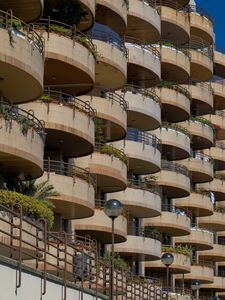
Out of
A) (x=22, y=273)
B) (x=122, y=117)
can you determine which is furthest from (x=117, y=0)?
(x=22, y=273)

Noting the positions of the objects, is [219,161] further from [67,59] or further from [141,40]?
[67,59]

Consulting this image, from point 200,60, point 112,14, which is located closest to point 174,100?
point 200,60

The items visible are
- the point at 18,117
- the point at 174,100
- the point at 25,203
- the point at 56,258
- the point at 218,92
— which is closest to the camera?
the point at 56,258

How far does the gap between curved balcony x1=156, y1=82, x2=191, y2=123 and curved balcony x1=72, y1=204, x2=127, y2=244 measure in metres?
14.0

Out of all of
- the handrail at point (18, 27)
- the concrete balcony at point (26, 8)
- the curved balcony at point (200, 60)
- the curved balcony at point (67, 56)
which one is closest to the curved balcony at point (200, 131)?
the curved balcony at point (200, 60)

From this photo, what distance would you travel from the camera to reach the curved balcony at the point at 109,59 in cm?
5216

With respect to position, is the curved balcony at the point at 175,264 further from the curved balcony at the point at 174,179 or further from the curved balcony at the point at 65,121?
the curved balcony at the point at 65,121

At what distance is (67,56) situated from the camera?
44.6 meters

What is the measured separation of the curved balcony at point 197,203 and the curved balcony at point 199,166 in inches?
45.2

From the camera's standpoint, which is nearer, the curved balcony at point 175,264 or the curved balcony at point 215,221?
the curved balcony at point 175,264

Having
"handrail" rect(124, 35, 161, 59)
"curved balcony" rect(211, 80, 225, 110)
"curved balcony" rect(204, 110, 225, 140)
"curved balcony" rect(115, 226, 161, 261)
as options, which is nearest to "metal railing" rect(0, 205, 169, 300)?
"curved balcony" rect(115, 226, 161, 261)

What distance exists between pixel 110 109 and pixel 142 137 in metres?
8.88

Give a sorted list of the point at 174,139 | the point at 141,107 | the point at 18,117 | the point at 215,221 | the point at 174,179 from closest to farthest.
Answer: the point at 18,117 < the point at 141,107 < the point at 174,139 < the point at 174,179 < the point at 215,221

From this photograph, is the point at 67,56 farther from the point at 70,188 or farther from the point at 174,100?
the point at 174,100
